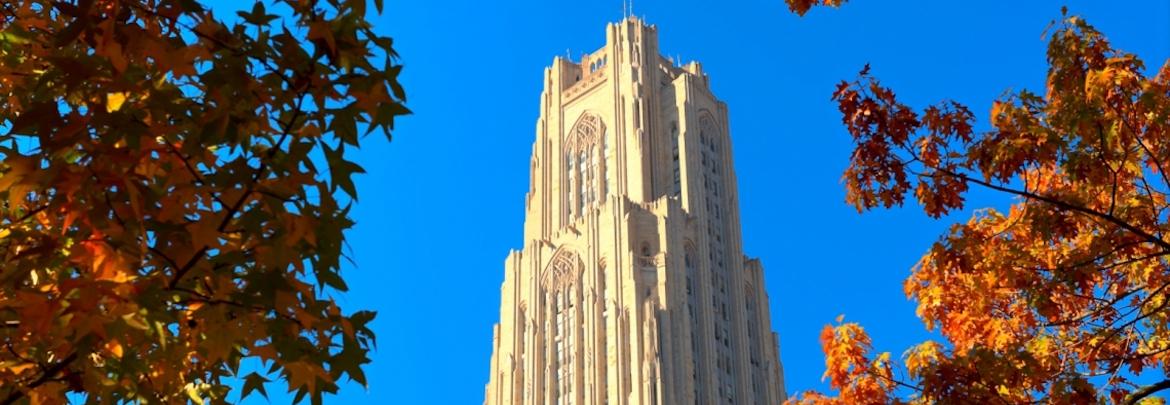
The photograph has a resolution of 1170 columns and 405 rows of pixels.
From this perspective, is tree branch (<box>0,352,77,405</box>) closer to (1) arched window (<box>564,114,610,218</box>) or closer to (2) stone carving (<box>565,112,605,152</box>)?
(1) arched window (<box>564,114,610,218</box>)

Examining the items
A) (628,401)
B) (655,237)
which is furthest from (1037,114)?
(655,237)

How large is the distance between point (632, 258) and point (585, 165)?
468 inches

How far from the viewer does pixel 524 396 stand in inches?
2884

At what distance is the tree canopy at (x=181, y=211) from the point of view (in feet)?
17.4

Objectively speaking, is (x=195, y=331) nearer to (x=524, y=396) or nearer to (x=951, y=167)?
(x=951, y=167)

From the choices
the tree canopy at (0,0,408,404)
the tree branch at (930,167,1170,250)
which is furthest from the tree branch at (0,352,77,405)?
the tree branch at (930,167,1170,250)

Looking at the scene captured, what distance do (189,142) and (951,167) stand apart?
9907 millimetres

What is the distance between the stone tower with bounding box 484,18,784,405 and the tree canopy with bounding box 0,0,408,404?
61317 millimetres

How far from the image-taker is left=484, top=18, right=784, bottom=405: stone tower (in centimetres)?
7006

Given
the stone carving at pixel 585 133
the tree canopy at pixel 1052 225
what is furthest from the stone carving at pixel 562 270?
the tree canopy at pixel 1052 225

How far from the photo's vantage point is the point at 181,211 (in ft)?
17.8

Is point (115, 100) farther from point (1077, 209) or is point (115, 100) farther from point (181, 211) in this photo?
point (1077, 209)

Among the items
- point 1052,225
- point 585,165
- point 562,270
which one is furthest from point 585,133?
point 1052,225

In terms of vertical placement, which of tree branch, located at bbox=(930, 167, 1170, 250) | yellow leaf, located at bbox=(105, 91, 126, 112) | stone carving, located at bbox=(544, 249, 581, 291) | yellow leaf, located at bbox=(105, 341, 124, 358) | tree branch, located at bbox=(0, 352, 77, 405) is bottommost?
tree branch, located at bbox=(0, 352, 77, 405)
